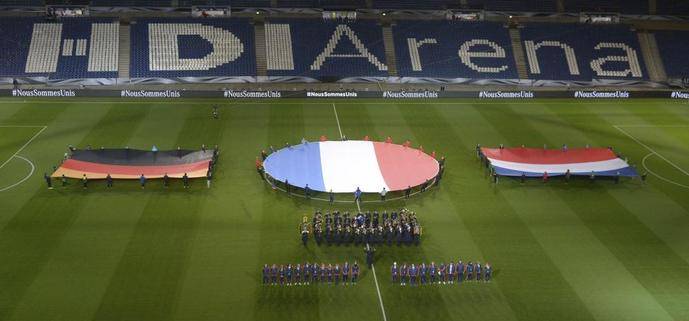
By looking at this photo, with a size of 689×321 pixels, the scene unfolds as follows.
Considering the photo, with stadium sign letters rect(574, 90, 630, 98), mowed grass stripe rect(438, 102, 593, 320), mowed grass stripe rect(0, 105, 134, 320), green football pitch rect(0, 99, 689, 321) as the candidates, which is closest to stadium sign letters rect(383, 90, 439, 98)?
green football pitch rect(0, 99, 689, 321)

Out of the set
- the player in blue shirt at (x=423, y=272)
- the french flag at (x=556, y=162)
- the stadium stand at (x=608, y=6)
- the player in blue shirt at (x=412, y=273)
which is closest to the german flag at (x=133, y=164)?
the player in blue shirt at (x=412, y=273)

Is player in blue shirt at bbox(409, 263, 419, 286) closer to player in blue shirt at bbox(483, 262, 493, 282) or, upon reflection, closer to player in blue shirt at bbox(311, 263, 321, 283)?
player in blue shirt at bbox(483, 262, 493, 282)

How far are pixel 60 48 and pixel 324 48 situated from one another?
1072 inches

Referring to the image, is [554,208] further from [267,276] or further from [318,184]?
[267,276]

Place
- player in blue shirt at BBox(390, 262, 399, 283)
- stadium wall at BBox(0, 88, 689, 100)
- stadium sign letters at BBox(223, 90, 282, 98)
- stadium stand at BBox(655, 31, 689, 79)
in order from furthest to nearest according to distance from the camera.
Answer: 1. stadium stand at BBox(655, 31, 689, 79)
2. stadium sign letters at BBox(223, 90, 282, 98)
3. stadium wall at BBox(0, 88, 689, 100)
4. player in blue shirt at BBox(390, 262, 399, 283)

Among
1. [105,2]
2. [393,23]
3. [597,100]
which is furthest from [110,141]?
[597,100]

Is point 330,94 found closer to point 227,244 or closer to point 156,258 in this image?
point 227,244

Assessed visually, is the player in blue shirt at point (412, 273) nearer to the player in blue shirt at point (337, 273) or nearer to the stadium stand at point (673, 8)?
the player in blue shirt at point (337, 273)

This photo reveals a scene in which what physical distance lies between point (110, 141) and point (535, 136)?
3340cm

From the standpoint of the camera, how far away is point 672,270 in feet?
107

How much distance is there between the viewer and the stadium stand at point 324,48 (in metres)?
66.4

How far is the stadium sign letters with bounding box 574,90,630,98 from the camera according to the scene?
6288 centimetres

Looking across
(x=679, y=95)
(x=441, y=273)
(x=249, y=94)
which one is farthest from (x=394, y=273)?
(x=679, y=95)

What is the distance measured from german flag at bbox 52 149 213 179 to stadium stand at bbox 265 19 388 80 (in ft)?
79.9
